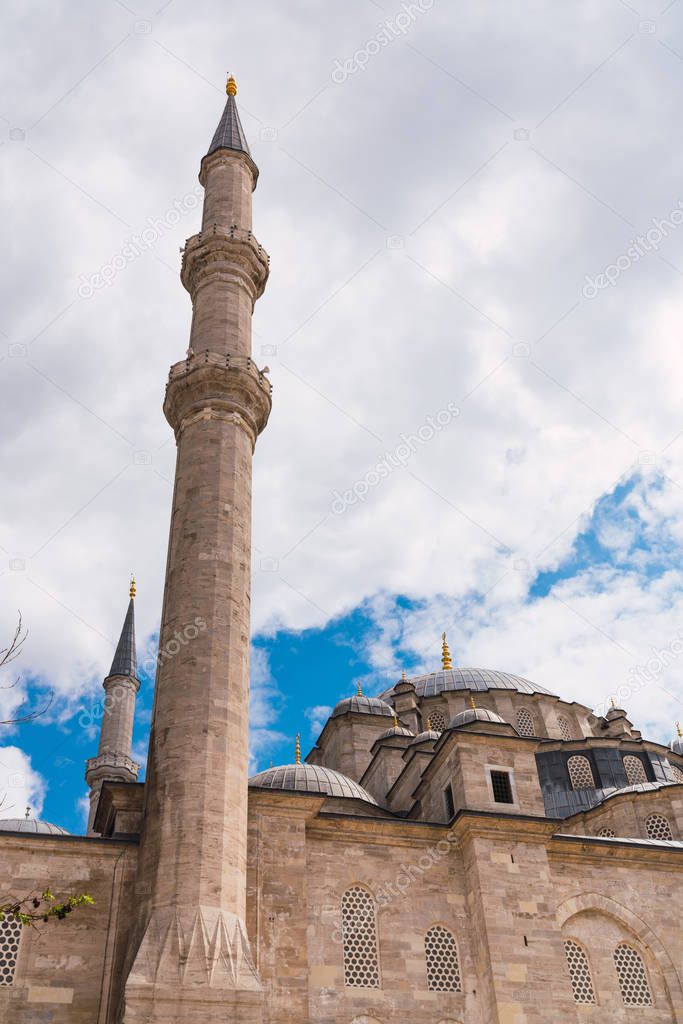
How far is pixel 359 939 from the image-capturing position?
13.6m

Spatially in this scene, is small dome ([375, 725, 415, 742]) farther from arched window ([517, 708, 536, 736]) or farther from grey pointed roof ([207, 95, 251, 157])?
grey pointed roof ([207, 95, 251, 157])

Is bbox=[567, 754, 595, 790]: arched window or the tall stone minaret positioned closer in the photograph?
the tall stone minaret

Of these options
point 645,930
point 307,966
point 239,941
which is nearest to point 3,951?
point 239,941

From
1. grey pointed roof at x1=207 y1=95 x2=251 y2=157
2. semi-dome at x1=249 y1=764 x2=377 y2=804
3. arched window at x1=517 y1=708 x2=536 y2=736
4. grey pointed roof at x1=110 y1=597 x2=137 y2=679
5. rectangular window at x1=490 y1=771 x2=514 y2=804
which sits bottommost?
rectangular window at x1=490 y1=771 x2=514 y2=804

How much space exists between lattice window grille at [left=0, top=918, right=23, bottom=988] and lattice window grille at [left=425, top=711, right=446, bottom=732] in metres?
14.2

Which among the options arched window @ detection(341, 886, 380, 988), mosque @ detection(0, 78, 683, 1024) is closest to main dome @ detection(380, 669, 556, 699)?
mosque @ detection(0, 78, 683, 1024)

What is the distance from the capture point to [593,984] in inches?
565

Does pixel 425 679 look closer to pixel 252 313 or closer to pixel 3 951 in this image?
pixel 252 313

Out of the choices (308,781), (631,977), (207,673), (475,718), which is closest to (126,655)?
(308,781)

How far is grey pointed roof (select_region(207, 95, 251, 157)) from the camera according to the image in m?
21.0

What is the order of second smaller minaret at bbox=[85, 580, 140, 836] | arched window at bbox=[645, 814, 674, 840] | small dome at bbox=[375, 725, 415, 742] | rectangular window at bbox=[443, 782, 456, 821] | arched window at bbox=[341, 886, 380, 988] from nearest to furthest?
arched window at bbox=[341, 886, 380, 988]
rectangular window at bbox=[443, 782, 456, 821]
arched window at bbox=[645, 814, 674, 840]
small dome at bbox=[375, 725, 415, 742]
second smaller minaret at bbox=[85, 580, 140, 836]

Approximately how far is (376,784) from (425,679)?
573 centimetres

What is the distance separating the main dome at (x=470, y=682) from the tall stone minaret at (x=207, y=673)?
36.4 ft

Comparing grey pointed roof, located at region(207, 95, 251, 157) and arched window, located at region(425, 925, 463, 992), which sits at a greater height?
grey pointed roof, located at region(207, 95, 251, 157)
